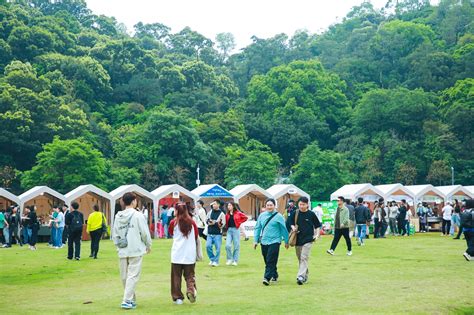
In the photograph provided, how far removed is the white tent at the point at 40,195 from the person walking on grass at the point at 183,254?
25.0m

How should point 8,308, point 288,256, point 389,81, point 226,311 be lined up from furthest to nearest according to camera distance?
1. point 389,81
2. point 288,256
3. point 8,308
4. point 226,311

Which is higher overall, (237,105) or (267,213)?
(237,105)

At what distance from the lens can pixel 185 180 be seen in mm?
61406

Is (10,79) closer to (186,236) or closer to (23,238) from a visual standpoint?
(23,238)

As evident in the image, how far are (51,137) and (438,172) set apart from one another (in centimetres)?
3456

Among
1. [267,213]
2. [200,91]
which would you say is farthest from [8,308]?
[200,91]

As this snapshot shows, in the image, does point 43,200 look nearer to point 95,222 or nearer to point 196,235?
point 95,222

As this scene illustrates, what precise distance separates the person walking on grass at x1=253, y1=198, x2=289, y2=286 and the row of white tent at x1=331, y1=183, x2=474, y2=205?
89.0 feet

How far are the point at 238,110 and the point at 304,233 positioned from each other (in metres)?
65.9

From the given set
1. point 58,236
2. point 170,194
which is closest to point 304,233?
point 58,236

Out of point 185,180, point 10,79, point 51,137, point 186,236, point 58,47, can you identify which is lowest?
point 186,236

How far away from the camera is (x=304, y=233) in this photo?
44.4 feet

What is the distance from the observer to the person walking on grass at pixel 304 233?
13359mm

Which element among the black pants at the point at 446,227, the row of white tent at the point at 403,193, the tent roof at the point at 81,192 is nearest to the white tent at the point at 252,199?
the row of white tent at the point at 403,193
